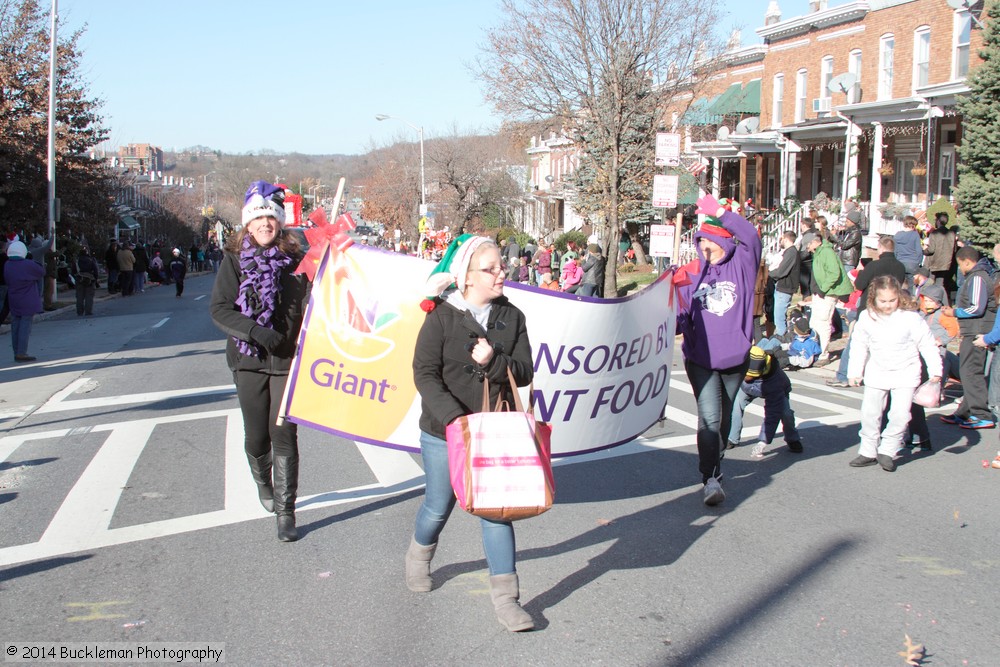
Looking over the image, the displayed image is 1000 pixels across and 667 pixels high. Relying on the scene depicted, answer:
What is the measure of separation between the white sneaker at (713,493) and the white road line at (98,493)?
3.83 meters

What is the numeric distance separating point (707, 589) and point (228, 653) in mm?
2354

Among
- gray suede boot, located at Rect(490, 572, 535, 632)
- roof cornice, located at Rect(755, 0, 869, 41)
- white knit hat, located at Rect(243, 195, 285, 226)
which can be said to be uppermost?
roof cornice, located at Rect(755, 0, 869, 41)

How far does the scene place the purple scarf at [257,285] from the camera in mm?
5203

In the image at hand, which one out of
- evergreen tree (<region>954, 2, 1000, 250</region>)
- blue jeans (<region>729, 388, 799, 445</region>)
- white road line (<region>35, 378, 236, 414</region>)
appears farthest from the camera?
evergreen tree (<region>954, 2, 1000, 250</region>)

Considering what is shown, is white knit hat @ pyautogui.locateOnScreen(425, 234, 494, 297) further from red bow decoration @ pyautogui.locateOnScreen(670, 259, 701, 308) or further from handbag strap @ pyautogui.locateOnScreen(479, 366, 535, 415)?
red bow decoration @ pyautogui.locateOnScreen(670, 259, 701, 308)

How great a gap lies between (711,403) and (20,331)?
11372 mm

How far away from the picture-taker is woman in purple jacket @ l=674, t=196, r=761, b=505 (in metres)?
6.03

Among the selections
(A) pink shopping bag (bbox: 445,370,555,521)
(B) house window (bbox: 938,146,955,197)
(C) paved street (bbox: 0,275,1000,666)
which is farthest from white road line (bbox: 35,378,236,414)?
(B) house window (bbox: 938,146,955,197)

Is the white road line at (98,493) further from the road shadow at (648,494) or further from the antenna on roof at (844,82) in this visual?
the antenna on roof at (844,82)

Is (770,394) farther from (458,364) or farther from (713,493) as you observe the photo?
(458,364)

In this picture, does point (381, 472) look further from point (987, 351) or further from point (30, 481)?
point (987, 351)

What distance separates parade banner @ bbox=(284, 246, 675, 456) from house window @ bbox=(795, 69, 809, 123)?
28.9m

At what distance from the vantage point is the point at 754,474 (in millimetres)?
7148

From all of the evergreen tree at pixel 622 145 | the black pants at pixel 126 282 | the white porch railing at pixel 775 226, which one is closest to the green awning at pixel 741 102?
the white porch railing at pixel 775 226
